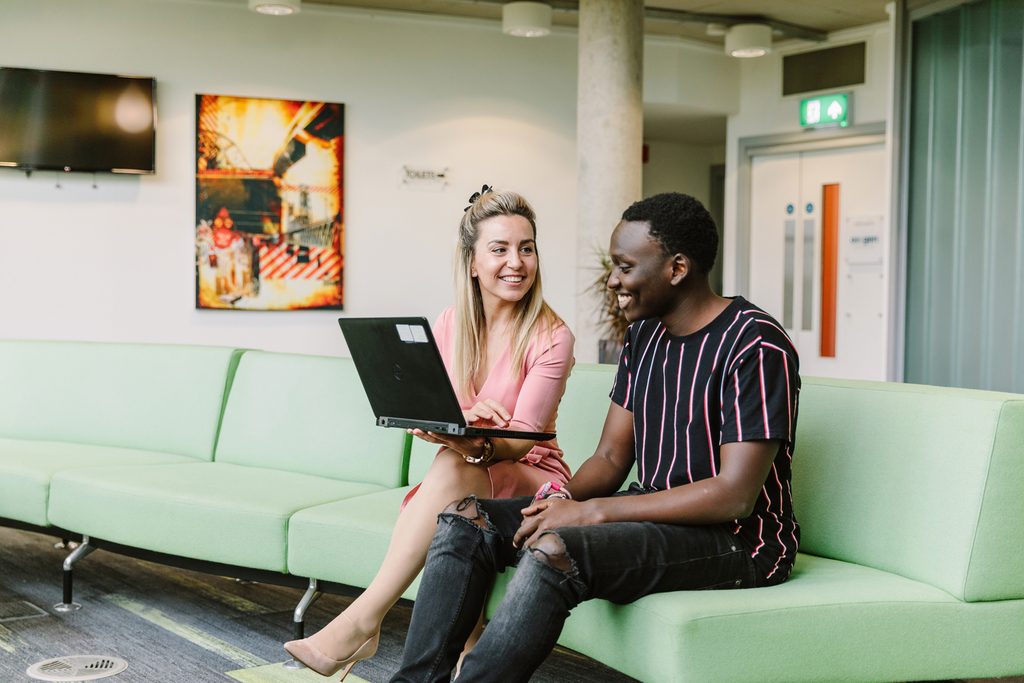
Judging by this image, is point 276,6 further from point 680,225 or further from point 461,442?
point 680,225

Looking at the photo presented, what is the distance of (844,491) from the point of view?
2.47 m

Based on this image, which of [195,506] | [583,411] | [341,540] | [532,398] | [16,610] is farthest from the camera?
[16,610]

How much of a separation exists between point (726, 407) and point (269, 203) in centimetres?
532

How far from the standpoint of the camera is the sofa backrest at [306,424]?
353cm

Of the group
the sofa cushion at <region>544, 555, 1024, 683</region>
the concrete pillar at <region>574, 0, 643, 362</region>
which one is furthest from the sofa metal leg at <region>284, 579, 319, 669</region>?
the concrete pillar at <region>574, 0, 643, 362</region>

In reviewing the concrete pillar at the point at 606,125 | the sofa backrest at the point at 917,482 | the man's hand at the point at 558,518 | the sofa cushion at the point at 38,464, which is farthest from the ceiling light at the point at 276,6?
the man's hand at the point at 558,518

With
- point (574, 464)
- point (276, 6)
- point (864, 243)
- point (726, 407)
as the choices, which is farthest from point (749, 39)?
point (726, 407)

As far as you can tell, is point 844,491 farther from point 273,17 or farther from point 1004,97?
point 273,17

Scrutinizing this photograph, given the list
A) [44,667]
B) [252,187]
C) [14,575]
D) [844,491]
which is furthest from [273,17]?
[844,491]

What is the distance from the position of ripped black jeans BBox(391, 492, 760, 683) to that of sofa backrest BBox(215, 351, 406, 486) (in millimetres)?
1224

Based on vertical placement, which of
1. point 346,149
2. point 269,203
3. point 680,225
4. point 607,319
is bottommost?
point 607,319

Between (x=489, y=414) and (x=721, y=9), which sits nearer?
(x=489, y=414)

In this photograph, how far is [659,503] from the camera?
6.94 feet

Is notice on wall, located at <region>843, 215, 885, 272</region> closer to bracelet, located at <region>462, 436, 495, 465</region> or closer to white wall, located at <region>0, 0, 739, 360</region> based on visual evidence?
white wall, located at <region>0, 0, 739, 360</region>
